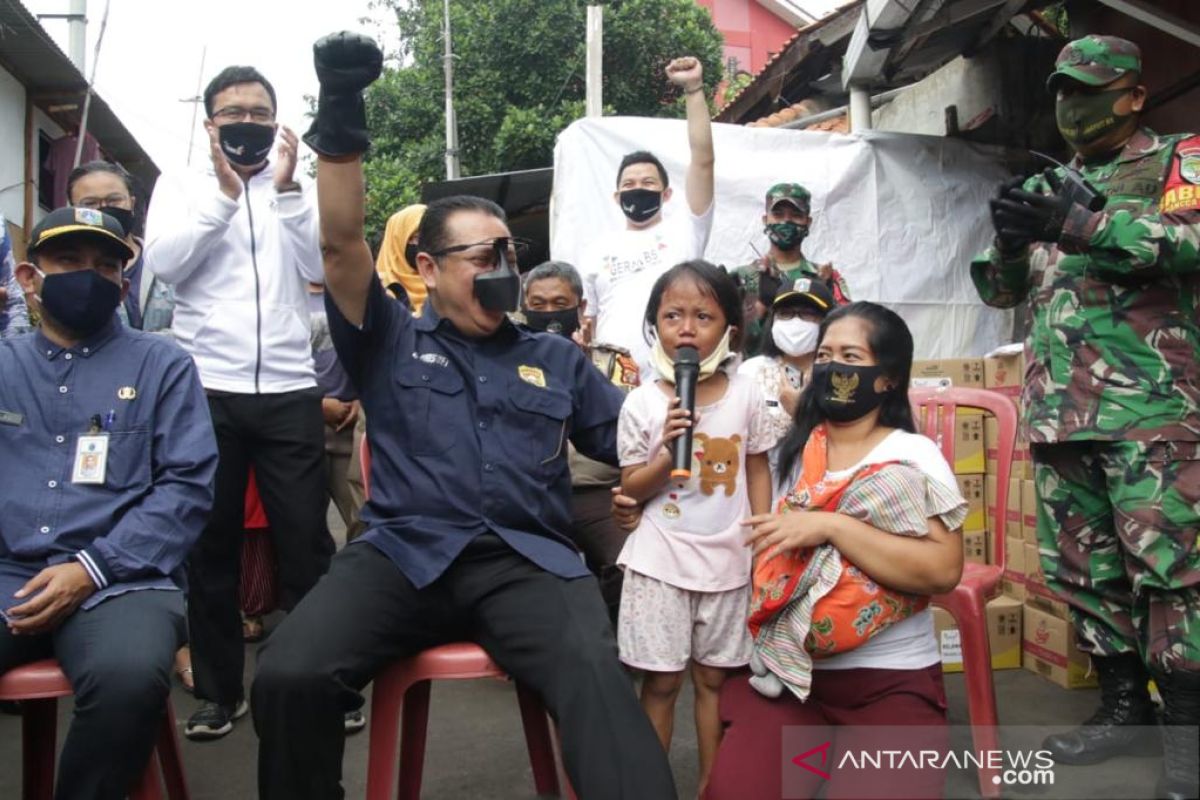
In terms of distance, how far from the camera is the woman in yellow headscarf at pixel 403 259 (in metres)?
3.95

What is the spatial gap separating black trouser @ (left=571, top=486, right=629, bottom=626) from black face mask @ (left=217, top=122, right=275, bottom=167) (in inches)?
62.8

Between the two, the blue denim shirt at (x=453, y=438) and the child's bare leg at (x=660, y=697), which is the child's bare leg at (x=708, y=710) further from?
the blue denim shirt at (x=453, y=438)

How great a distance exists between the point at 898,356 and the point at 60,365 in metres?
2.13

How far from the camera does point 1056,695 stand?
3.56m

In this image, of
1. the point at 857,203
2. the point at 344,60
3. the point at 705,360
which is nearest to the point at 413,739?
the point at 705,360

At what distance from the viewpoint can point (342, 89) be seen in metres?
2.17

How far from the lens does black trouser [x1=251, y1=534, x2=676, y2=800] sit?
2053mm

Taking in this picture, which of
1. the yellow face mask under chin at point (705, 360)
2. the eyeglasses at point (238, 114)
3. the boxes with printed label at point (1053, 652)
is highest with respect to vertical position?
the eyeglasses at point (238, 114)

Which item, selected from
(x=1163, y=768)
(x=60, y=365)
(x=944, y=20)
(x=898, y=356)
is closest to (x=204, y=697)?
(x=60, y=365)

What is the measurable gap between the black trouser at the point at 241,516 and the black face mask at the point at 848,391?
1.80 metres

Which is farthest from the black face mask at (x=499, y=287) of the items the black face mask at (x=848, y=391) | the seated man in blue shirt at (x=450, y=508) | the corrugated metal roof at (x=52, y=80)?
the corrugated metal roof at (x=52, y=80)

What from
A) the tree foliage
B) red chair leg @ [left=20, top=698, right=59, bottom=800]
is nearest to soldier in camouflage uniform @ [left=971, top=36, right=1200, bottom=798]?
red chair leg @ [left=20, top=698, right=59, bottom=800]

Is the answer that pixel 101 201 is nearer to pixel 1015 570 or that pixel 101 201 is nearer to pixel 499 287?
pixel 499 287

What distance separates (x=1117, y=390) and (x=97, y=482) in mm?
2805
